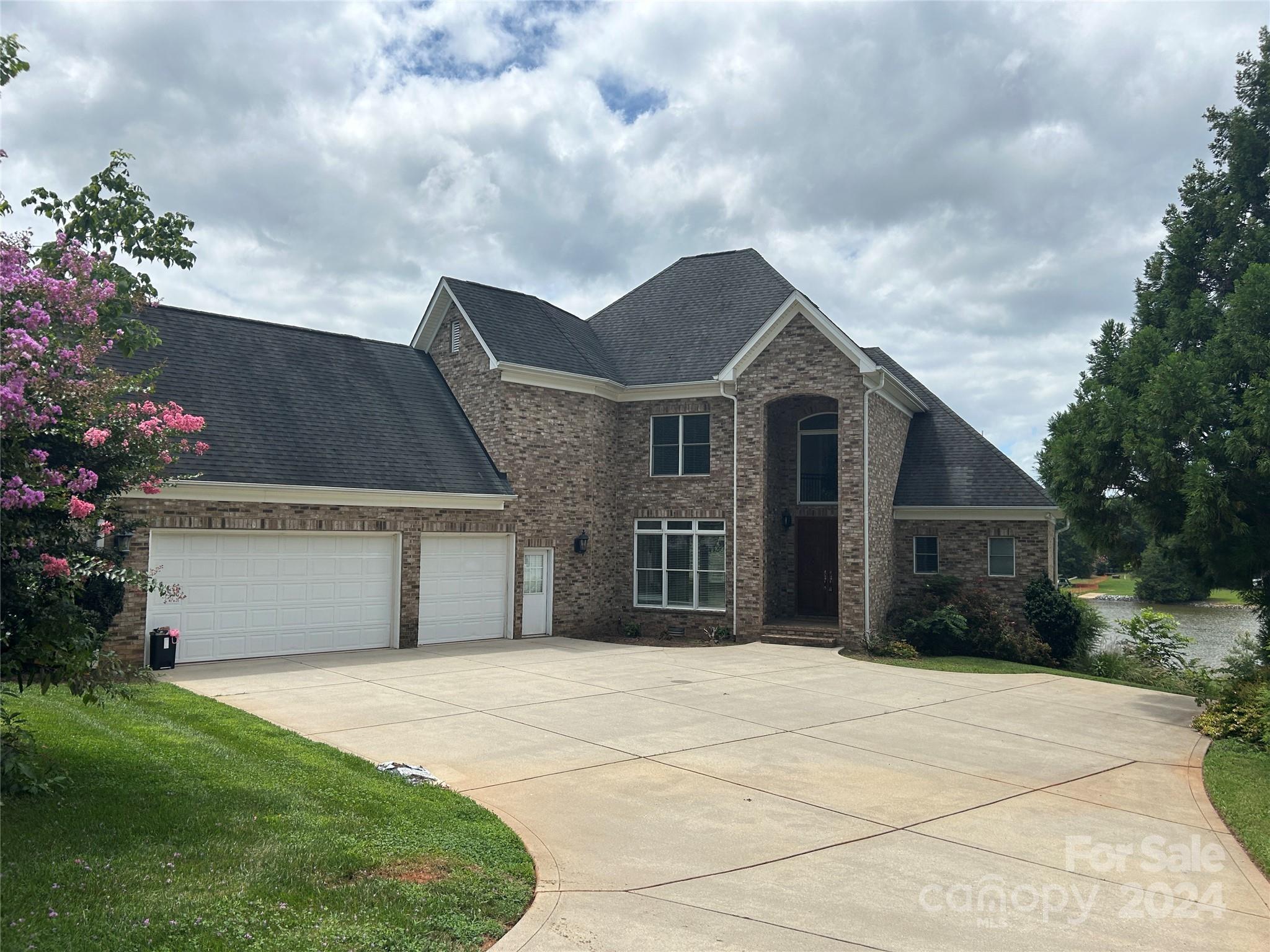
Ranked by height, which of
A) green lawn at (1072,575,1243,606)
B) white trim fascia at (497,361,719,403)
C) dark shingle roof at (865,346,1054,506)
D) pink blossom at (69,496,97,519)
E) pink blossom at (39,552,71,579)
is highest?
white trim fascia at (497,361,719,403)

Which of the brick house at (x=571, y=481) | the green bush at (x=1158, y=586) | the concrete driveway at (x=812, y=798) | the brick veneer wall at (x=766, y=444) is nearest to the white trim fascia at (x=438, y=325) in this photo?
the brick house at (x=571, y=481)

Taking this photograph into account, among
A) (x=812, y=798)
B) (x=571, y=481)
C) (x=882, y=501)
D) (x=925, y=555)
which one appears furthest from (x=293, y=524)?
(x=925, y=555)

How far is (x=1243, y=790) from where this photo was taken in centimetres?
927

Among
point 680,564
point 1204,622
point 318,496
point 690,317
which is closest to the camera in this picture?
point 318,496

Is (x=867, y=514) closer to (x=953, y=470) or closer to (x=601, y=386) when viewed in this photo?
(x=953, y=470)

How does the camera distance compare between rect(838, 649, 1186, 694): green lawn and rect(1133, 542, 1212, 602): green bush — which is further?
rect(1133, 542, 1212, 602): green bush

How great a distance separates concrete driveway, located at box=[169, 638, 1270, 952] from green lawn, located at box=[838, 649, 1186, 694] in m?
2.04

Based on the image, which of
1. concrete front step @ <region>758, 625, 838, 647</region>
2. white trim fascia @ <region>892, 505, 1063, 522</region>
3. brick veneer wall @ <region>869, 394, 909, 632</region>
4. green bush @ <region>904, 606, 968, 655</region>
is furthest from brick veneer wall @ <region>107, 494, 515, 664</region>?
white trim fascia @ <region>892, 505, 1063, 522</region>

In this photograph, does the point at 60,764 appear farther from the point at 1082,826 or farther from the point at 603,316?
the point at 603,316

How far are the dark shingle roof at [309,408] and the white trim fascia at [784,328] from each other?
581 cm

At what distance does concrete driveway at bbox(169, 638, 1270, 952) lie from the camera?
18.8 ft

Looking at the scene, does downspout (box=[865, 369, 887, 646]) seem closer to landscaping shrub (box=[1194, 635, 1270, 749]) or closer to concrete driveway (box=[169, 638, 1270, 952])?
concrete driveway (box=[169, 638, 1270, 952])

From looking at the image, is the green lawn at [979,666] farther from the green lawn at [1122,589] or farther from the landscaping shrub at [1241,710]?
the green lawn at [1122,589]

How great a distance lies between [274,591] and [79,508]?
10929 mm
